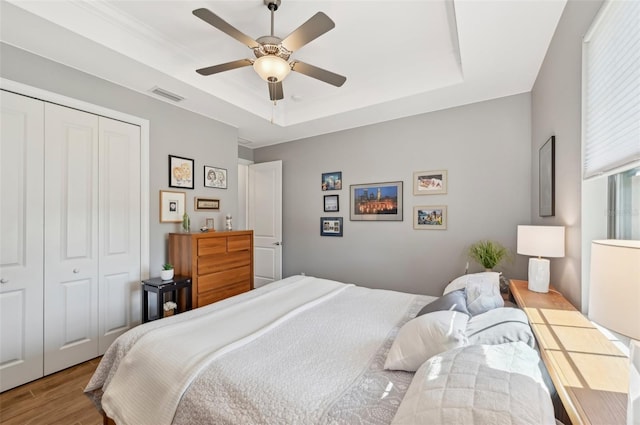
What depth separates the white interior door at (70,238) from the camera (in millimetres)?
2289

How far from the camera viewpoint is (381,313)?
192 centimetres

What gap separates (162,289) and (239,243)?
39.7 inches

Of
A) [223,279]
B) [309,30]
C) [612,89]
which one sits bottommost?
[223,279]

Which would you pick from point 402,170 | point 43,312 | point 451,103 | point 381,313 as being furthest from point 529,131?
point 43,312

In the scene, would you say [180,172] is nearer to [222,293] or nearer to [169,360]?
[222,293]

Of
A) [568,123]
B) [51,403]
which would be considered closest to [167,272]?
[51,403]

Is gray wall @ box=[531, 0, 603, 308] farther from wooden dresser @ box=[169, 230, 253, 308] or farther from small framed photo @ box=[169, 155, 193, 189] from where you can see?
small framed photo @ box=[169, 155, 193, 189]

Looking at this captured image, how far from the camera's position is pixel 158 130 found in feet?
10.1

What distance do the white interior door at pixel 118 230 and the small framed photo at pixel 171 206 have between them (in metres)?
0.26

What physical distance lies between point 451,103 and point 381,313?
264 centimetres

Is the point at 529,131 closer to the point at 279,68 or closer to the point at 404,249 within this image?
the point at 404,249

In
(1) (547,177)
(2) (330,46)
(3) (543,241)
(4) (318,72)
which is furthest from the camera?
(2) (330,46)

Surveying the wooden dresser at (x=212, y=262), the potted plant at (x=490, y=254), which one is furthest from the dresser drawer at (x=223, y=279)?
the potted plant at (x=490, y=254)

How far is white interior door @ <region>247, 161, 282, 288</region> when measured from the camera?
467cm
